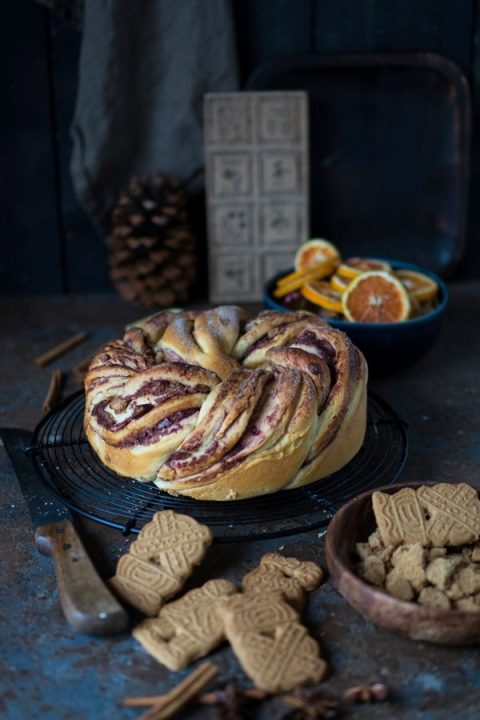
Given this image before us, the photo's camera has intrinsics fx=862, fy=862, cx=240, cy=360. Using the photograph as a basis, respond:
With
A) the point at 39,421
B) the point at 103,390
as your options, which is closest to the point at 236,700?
the point at 103,390

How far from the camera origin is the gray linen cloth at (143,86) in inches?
83.0

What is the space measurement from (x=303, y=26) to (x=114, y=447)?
1.34 metres

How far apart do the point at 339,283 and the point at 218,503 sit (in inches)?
27.7

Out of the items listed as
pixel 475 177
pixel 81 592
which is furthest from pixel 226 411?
pixel 475 177

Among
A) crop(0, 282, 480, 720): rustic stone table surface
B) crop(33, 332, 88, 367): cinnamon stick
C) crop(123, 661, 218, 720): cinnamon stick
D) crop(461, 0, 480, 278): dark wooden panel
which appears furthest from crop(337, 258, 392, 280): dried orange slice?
crop(123, 661, 218, 720): cinnamon stick

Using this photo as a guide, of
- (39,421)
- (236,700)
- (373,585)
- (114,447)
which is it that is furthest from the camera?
(39,421)

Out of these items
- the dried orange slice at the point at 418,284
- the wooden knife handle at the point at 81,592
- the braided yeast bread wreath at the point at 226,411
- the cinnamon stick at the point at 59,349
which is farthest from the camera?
the cinnamon stick at the point at 59,349

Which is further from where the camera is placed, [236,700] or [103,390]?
[103,390]

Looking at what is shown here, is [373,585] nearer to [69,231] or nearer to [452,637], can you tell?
[452,637]

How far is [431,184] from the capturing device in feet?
7.80

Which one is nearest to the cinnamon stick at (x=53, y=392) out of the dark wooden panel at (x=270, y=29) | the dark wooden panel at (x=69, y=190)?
the dark wooden panel at (x=69, y=190)

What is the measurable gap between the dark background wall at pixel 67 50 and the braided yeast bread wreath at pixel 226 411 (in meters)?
0.94

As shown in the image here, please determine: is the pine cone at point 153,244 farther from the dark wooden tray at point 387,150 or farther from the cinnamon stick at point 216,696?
the cinnamon stick at point 216,696

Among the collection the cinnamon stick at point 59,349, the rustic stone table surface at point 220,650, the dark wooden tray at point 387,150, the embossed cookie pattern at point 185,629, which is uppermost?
the dark wooden tray at point 387,150
